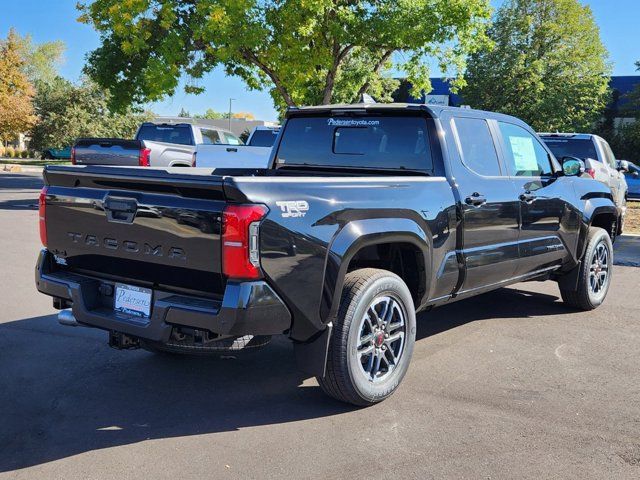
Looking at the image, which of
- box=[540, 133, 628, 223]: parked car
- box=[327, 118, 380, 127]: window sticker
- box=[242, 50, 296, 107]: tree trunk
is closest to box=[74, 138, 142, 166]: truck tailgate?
box=[242, 50, 296, 107]: tree trunk

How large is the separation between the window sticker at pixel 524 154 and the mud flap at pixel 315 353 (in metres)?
2.82

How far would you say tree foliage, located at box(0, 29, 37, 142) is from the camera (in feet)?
131

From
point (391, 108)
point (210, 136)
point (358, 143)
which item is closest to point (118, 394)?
point (358, 143)

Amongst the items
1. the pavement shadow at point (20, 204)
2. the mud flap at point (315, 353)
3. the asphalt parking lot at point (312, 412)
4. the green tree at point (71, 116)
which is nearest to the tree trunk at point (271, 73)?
the pavement shadow at point (20, 204)

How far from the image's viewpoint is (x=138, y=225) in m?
3.67

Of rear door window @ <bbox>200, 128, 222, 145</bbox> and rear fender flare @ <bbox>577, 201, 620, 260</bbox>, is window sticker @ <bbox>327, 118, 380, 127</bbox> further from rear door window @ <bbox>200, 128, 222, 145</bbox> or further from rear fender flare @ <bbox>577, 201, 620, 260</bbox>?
rear door window @ <bbox>200, 128, 222, 145</bbox>

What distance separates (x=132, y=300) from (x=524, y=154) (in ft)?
12.6

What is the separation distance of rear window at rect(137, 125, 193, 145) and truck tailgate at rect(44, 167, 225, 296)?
39.5 feet

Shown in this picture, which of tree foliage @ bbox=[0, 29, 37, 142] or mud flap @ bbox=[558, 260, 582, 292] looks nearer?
mud flap @ bbox=[558, 260, 582, 292]

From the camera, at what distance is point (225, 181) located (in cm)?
329

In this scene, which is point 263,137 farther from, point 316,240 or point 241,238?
point 241,238

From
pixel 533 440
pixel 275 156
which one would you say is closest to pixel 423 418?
pixel 533 440

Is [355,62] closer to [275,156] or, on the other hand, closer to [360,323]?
[275,156]

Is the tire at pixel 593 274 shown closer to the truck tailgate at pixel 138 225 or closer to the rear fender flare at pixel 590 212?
the rear fender flare at pixel 590 212
